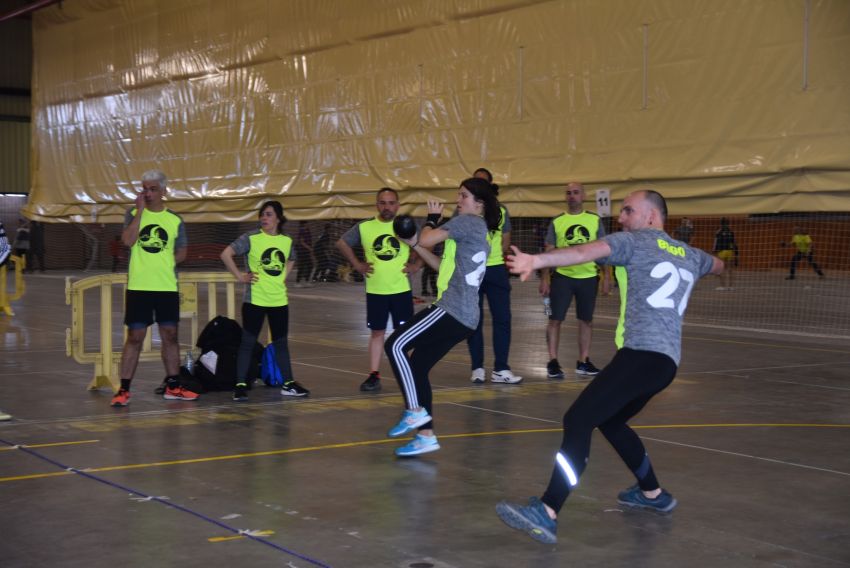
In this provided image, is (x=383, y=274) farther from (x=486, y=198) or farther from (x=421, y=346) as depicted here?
(x=421, y=346)

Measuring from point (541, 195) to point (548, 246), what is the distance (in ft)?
27.3

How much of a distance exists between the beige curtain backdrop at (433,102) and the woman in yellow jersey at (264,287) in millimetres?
9179

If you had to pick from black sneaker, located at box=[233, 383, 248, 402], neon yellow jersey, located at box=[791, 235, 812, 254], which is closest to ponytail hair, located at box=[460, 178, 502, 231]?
black sneaker, located at box=[233, 383, 248, 402]

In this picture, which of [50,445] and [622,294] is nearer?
[622,294]

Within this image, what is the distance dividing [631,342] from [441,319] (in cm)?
194

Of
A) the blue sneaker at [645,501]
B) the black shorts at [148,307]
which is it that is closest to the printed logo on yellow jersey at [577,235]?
the black shorts at [148,307]

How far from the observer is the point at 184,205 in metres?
28.2

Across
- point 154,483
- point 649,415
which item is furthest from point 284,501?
point 649,415

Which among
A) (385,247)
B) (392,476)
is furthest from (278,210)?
(392,476)

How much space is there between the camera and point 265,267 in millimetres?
9836

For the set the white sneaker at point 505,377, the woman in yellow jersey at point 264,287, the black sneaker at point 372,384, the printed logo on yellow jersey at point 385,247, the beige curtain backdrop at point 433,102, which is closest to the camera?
the woman in yellow jersey at point 264,287

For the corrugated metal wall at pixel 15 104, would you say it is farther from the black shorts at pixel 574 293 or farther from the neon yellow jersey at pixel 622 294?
the neon yellow jersey at pixel 622 294

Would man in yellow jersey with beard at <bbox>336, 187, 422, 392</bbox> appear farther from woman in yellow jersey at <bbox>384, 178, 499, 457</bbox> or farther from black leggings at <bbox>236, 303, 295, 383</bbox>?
woman in yellow jersey at <bbox>384, 178, 499, 457</bbox>

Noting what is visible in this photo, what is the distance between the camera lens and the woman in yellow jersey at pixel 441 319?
7160mm
